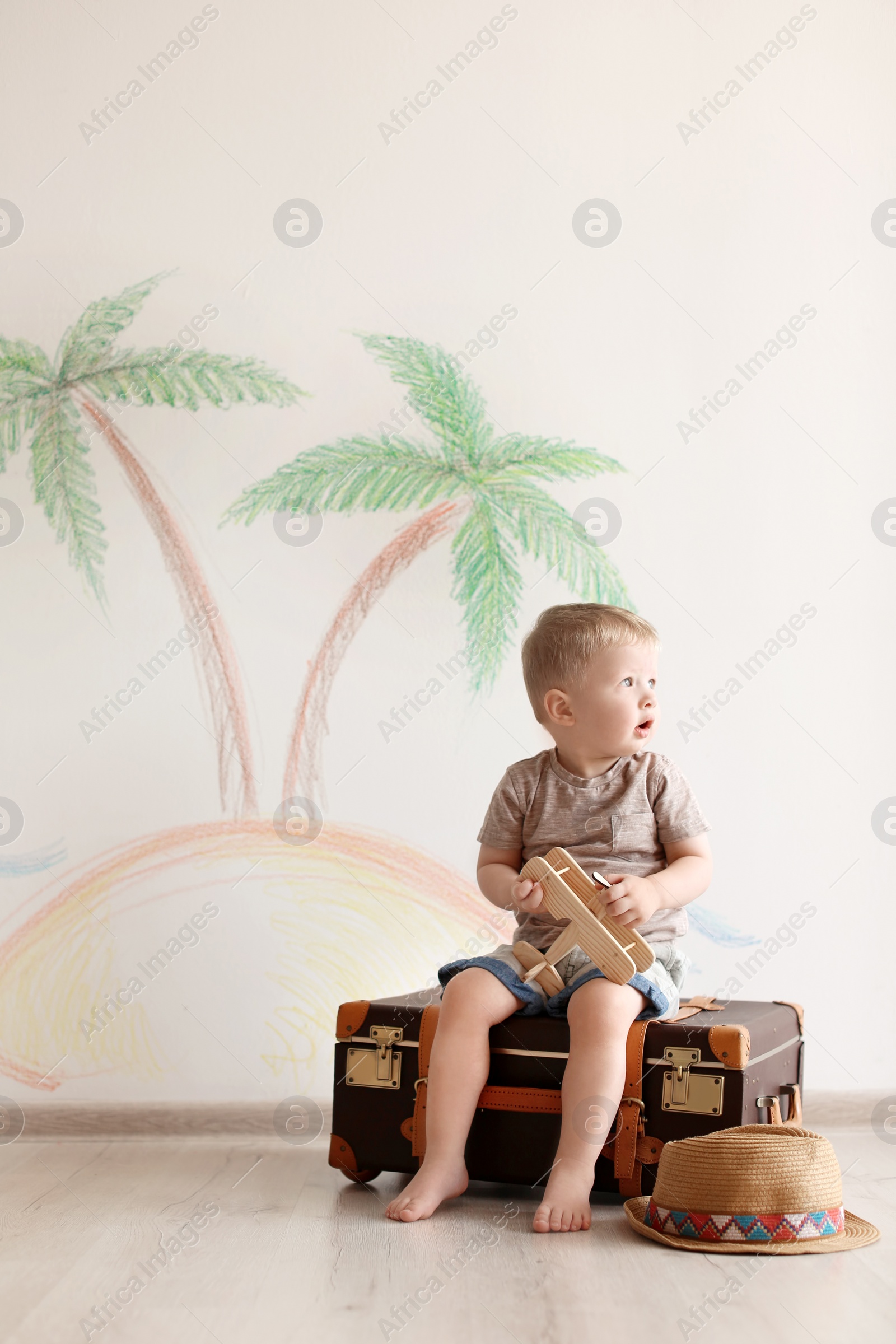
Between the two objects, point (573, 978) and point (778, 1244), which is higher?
point (573, 978)

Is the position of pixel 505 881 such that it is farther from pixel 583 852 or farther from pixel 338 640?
pixel 338 640

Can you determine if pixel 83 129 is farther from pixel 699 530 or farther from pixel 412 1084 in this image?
pixel 412 1084

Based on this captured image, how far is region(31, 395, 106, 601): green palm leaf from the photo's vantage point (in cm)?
224

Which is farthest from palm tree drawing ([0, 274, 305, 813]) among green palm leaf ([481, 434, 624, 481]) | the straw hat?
the straw hat

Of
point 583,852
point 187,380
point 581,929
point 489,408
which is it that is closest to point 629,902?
point 581,929

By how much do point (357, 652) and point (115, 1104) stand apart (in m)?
0.94

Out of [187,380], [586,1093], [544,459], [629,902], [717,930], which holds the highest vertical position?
[187,380]

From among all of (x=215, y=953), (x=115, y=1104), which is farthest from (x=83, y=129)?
(x=115, y=1104)

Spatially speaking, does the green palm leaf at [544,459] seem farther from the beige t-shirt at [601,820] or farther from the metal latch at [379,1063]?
the metal latch at [379,1063]

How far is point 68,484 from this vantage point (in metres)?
2.24

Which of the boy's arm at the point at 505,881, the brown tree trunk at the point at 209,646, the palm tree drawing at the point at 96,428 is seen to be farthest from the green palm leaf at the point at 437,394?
the boy's arm at the point at 505,881

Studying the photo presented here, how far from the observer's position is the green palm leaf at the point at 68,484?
2240 millimetres

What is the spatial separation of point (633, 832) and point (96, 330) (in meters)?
1.41

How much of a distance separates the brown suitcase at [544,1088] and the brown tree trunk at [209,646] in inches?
23.3
